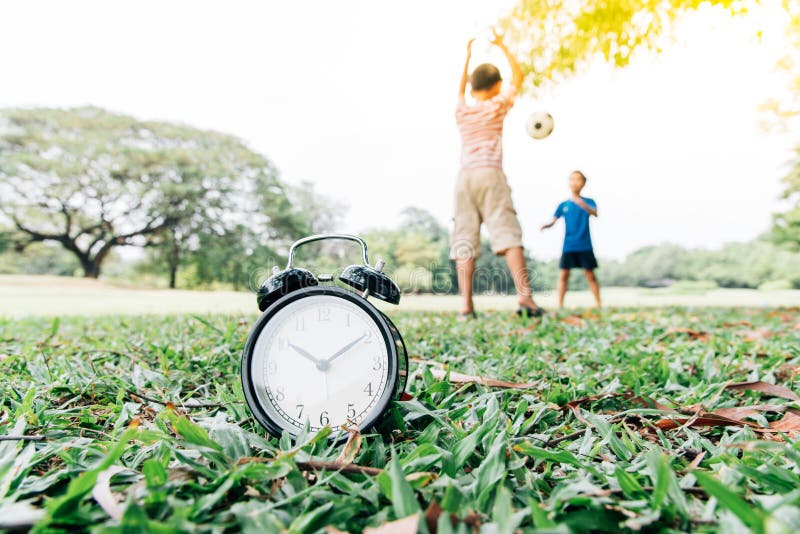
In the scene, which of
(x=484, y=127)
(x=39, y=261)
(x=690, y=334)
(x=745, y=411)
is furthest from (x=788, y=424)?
(x=39, y=261)

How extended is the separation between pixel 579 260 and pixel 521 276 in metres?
1.90

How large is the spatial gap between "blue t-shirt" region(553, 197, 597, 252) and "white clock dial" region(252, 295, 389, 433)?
4893mm

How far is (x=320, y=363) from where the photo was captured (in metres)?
1.13

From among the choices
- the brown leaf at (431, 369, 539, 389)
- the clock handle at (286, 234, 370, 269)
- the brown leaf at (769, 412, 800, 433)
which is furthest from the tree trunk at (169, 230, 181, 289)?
the brown leaf at (769, 412, 800, 433)

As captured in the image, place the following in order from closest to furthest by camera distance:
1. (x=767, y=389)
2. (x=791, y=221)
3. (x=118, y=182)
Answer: (x=767, y=389) < (x=791, y=221) < (x=118, y=182)

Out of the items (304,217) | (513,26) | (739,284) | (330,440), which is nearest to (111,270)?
(304,217)

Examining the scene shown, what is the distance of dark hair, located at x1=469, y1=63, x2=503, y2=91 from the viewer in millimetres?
4156

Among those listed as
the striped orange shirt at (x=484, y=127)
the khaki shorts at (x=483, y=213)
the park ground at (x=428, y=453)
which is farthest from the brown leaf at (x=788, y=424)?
the striped orange shirt at (x=484, y=127)

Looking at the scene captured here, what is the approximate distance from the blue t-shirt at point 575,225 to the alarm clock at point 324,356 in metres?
4.88

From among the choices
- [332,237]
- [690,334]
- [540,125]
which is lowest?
[690,334]

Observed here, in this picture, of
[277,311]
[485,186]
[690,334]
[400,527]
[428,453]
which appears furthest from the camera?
[485,186]

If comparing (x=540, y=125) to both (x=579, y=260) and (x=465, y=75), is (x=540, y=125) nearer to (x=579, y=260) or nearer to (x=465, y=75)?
(x=465, y=75)

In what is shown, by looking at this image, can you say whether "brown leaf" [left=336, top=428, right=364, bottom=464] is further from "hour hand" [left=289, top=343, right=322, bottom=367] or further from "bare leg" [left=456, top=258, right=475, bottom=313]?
"bare leg" [left=456, top=258, right=475, bottom=313]

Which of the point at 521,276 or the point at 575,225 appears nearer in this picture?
the point at 521,276
